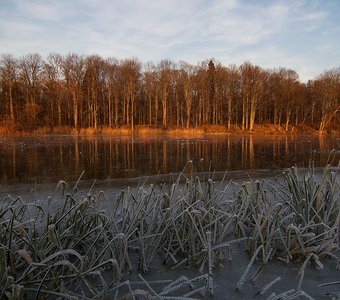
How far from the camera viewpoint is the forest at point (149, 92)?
173 feet

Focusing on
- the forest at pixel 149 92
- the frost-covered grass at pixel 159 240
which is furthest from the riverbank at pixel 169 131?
the frost-covered grass at pixel 159 240

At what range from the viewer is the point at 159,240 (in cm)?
334

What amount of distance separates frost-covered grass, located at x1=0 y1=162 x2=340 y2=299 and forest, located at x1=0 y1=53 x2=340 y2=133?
46.7 m

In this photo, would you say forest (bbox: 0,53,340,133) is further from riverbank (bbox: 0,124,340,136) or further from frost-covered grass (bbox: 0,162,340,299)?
frost-covered grass (bbox: 0,162,340,299)

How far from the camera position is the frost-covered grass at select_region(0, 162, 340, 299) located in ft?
8.64

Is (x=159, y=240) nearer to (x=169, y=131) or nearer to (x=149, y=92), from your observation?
(x=169, y=131)

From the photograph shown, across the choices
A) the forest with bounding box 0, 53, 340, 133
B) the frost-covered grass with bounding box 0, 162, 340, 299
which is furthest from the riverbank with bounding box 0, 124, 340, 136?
the frost-covered grass with bounding box 0, 162, 340, 299

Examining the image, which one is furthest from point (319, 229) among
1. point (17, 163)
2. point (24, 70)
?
point (24, 70)

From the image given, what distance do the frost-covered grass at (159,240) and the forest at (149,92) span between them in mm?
46686

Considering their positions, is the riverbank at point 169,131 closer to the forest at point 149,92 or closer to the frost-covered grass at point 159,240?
the forest at point 149,92

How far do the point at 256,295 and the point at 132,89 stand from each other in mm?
54345

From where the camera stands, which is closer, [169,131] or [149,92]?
[169,131]

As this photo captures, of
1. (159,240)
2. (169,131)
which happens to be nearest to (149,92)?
(169,131)

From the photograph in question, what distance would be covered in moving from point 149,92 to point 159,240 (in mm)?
57451
